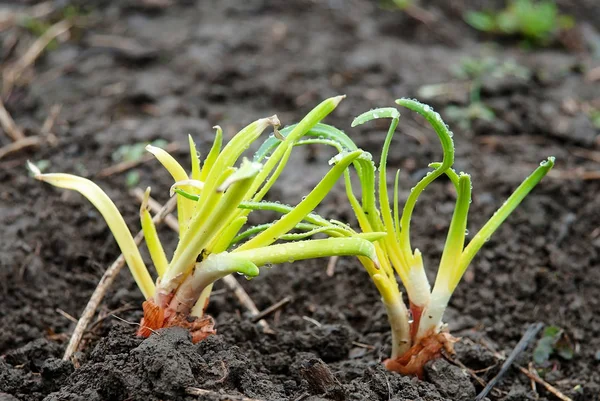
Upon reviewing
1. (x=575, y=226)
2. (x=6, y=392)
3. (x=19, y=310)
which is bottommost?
(x=575, y=226)

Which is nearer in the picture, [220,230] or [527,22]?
[220,230]

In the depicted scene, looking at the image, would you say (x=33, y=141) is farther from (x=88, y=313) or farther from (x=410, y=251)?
(x=410, y=251)

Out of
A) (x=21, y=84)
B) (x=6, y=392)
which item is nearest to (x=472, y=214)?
(x=6, y=392)

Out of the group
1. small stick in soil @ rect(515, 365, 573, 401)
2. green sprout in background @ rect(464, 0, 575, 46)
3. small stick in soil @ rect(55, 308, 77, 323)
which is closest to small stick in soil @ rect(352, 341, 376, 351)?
small stick in soil @ rect(515, 365, 573, 401)

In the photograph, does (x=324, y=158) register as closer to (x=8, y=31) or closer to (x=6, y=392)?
(x=6, y=392)

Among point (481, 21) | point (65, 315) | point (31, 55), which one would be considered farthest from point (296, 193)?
point (481, 21)

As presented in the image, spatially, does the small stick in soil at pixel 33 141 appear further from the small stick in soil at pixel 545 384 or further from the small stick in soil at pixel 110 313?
the small stick in soil at pixel 545 384
